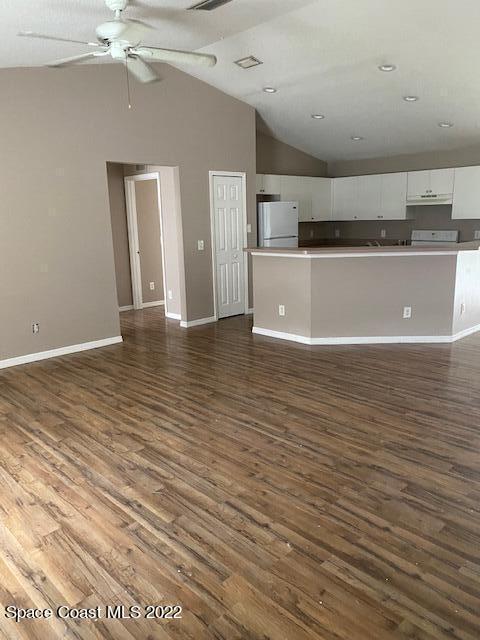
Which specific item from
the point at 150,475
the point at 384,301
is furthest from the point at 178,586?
the point at 384,301

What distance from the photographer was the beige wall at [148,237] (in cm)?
750

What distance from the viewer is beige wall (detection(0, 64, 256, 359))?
15.4 feet

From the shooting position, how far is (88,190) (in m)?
5.22

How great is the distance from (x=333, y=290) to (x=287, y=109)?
297 centimetres

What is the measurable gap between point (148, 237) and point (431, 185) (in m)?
4.57

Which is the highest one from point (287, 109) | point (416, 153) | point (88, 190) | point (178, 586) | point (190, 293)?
point (287, 109)

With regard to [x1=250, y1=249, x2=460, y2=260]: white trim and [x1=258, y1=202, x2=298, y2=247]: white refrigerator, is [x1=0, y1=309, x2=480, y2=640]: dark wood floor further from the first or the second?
[x1=258, y1=202, x2=298, y2=247]: white refrigerator

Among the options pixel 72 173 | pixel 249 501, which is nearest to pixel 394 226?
pixel 72 173

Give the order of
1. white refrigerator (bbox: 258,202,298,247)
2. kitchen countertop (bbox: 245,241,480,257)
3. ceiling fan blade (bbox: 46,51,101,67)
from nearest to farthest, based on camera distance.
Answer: ceiling fan blade (bbox: 46,51,101,67) → kitchen countertop (bbox: 245,241,480,257) → white refrigerator (bbox: 258,202,298,247)

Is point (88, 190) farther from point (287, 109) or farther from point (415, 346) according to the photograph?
point (415, 346)

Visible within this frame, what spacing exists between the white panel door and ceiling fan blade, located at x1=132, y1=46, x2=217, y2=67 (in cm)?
306

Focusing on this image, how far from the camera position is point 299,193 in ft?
27.0

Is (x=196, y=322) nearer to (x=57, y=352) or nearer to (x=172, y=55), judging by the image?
(x=57, y=352)

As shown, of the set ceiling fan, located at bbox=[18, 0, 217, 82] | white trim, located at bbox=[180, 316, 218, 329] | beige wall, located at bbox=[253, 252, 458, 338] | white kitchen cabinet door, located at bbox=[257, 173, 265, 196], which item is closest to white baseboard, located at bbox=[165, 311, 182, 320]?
white trim, located at bbox=[180, 316, 218, 329]
